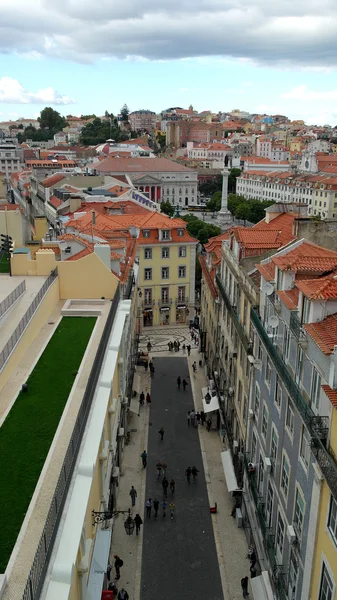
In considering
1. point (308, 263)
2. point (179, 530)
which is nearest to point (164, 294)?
point (179, 530)

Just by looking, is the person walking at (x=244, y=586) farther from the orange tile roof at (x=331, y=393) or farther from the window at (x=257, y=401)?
the orange tile roof at (x=331, y=393)

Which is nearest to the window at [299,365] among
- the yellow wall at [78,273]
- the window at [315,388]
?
the window at [315,388]

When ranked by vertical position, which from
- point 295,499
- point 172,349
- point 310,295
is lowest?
point 172,349

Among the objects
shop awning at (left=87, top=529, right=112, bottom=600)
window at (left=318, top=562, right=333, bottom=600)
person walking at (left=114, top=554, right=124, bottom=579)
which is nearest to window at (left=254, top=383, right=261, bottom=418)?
person walking at (left=114, top=554, right=124, bottom=579)

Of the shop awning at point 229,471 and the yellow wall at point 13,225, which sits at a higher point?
the yellow wall at point 13,225

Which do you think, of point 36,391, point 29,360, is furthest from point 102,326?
point 36,391

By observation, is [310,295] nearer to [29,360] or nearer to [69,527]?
[69,527]
